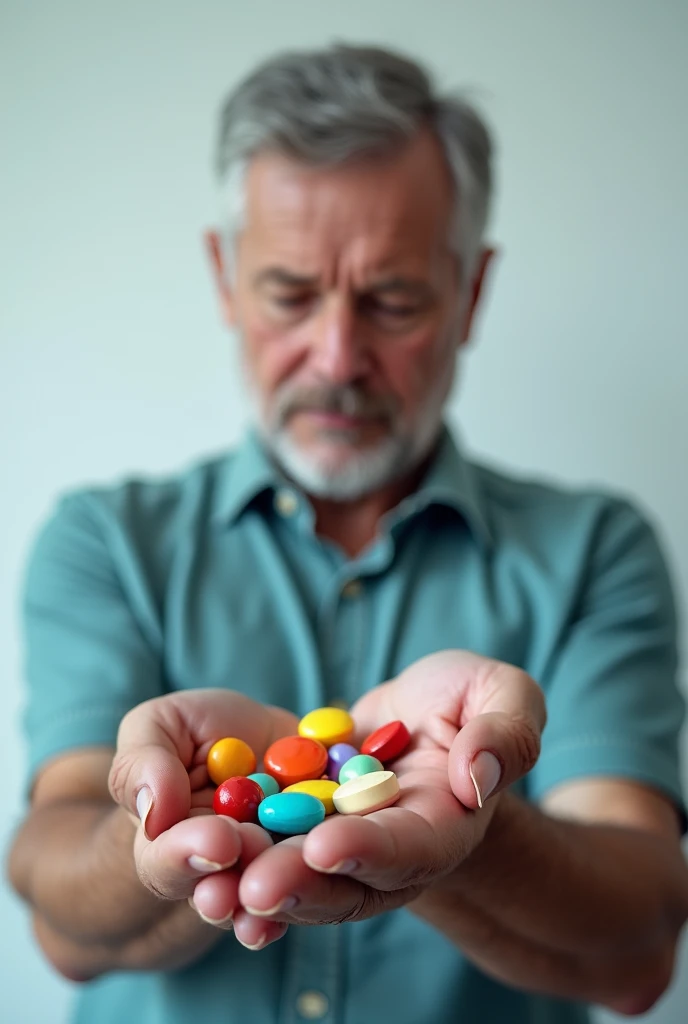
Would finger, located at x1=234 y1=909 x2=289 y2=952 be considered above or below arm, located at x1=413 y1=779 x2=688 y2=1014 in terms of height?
above

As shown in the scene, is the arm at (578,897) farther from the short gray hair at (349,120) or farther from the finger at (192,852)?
the short gray hair at (349,120)

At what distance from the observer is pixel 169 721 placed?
79cm

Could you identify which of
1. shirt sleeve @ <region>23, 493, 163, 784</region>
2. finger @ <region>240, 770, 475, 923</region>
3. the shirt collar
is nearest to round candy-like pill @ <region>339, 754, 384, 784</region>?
finger @ <region>240, 770, 475, 923</region>

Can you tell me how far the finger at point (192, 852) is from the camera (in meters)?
0.59

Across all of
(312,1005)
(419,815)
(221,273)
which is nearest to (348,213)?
(221,273)

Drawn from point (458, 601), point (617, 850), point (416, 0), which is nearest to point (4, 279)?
point (416, 0)

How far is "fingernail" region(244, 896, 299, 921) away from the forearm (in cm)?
36

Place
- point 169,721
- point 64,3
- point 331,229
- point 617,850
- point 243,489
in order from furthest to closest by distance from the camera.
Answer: point 64,3 < point 243,489 < point 331,229 < point 617,850 < point 169,721

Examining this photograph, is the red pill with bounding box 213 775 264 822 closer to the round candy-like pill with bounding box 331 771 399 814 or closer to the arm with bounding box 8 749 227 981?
the round candy-like pill with bounding box 331 771 399 814

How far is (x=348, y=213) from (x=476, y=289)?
1.17 feet

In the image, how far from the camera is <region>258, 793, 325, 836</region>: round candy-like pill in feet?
2.39

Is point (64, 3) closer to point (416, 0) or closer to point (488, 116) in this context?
point (416, 0)

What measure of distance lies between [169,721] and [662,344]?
1402 millimetres

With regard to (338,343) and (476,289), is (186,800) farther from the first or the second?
(476,289)
